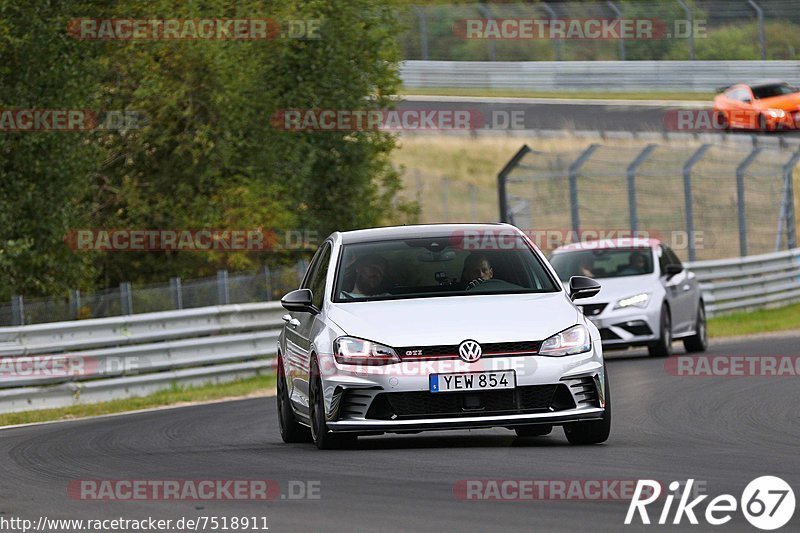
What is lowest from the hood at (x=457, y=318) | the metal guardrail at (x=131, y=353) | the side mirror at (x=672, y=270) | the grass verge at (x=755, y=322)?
the grass verge at (x=755, y=322)

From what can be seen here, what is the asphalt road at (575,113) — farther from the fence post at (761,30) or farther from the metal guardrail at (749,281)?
the metal guardrail at (749,281)

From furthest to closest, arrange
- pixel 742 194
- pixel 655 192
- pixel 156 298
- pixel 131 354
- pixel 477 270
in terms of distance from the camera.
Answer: pixel 655 192 < pixel 742 194 < pixel 156 298 < pixel 131 354 < pixel 477 270

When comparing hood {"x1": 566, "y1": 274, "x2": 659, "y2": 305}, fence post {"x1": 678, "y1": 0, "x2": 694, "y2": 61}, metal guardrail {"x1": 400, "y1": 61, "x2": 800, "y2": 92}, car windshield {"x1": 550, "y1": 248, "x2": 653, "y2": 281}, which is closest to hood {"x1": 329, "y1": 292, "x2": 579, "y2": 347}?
hood {"x1": 566, "y1": 274, "x2": 659, "y2": 305}

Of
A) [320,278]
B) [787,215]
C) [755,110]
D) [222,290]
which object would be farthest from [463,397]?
[755,110]

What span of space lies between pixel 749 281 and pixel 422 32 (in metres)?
24.9

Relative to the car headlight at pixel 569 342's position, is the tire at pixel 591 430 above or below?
below

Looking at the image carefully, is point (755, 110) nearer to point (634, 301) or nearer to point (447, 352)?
point (634, 301)

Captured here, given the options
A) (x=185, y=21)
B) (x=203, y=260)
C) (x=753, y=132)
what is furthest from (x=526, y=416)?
(x=753, y=132)

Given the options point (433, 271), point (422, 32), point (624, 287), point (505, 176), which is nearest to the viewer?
point (433, 271)

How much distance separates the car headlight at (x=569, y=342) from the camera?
10266mm

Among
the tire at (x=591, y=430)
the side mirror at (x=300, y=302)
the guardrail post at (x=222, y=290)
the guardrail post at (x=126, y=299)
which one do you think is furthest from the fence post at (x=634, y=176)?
the tire at (x=591, y=430)

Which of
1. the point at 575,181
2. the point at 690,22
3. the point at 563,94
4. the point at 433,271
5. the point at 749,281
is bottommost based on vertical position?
the point at 749,281

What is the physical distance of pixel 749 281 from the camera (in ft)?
101

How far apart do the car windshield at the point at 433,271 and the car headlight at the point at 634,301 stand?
9.43 metres
